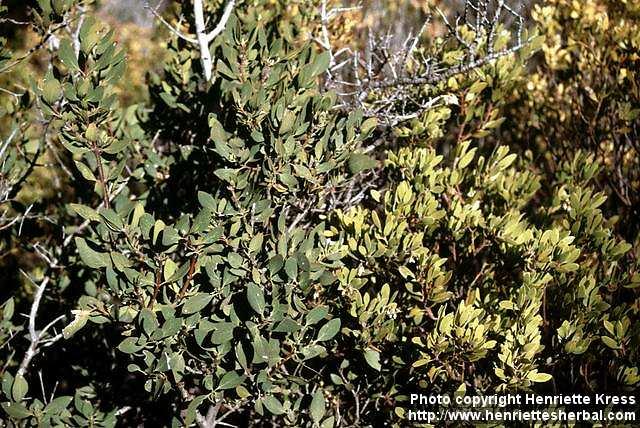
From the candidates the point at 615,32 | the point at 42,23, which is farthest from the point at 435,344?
the point at 615,32

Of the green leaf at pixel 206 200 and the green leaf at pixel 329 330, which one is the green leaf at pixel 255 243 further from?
the green leaf at pixel 329 330

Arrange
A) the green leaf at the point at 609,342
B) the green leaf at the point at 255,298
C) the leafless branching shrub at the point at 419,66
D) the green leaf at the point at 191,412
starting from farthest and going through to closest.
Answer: the leafless branching shrub at the point at 419,66 → the green leaf at the point at 609,342 → the green leaf at the point at 191,412 → the green leaf at the point at 255,298

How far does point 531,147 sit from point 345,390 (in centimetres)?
214

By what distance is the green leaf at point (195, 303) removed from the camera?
5.86 ft

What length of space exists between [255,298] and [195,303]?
0.62ft

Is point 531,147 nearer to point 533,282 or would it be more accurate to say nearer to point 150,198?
point 533,282

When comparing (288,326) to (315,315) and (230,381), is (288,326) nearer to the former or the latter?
(315,315)

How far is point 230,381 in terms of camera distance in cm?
186

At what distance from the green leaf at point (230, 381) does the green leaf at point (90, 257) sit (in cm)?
48

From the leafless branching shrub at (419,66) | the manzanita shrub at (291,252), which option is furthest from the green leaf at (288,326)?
the leafless branching shrub at (419,66)

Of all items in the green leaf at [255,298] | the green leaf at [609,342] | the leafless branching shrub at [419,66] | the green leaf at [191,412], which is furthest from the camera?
the leafless branching shrub at [419,66]

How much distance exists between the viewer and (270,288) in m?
1.85

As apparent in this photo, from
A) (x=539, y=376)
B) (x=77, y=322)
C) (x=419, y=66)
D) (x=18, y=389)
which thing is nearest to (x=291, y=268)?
(x=77, y=322)

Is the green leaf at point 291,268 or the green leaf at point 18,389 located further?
the green leaf at point 18,389
